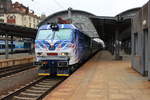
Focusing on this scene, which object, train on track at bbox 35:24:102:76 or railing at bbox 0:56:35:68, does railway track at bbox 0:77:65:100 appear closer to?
train on track at bbox 35:24:102:76

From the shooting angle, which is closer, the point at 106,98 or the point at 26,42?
the point at 106,98

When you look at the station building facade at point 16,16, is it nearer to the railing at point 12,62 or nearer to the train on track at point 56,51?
the railing at point 12,62

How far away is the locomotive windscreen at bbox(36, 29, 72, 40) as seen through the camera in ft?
42.1

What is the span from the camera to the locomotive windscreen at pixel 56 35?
42.1ft

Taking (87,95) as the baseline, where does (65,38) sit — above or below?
above

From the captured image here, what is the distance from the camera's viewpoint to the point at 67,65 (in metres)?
12.2

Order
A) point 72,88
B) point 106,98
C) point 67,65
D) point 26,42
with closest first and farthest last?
point 106,98 < point 72,88 < point 67,65 < point 26,42

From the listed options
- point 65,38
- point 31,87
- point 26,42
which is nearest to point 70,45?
point 65,38

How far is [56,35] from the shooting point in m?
13.0

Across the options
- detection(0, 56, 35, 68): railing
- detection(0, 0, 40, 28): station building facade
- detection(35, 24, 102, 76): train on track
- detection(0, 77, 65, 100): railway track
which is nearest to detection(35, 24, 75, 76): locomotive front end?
detection(35, 24, 102, 76): train on track

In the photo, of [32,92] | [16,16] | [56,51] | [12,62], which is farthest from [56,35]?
[16,16]

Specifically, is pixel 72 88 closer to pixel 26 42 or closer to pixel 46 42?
pixel 46 42

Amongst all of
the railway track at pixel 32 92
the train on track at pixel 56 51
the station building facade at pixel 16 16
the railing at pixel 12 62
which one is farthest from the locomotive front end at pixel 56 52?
the station building facade at pixel 16 16

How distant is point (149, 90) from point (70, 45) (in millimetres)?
5126
